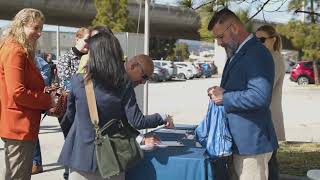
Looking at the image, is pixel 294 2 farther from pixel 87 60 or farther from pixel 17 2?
pixel 17 2

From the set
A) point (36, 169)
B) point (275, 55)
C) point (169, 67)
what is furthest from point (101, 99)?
point (169, 67)

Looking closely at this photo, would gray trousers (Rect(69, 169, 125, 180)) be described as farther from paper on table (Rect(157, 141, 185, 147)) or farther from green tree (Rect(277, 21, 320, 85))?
green tree (Rect(277, 21, 320, 85))

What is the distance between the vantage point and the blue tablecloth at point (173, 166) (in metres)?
3.70

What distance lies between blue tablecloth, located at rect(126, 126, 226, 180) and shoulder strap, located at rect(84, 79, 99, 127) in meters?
0.49

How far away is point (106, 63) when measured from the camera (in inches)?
137

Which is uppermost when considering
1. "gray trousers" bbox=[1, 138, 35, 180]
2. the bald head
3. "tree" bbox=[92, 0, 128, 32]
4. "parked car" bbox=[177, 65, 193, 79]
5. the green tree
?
"tree" bbox=[92, 0, 128, 32]

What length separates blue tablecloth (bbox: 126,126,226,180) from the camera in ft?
12.1

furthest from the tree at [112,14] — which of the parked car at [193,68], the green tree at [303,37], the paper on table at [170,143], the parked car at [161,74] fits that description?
the paper on table at [170,143]

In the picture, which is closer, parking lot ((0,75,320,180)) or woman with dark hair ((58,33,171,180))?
woman with dark hair ((58,33,171,180))

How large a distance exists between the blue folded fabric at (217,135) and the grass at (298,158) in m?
3.25

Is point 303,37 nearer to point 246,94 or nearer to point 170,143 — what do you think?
point 170,143

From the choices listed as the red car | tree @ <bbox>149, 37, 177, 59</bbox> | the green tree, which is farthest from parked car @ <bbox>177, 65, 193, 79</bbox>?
tree @ <bbox>149, 37, 177, 59</bbox>

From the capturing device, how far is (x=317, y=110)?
1769cm

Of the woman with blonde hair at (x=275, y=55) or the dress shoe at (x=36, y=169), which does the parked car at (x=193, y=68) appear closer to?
the dress shoe at (x=36, y=169)
